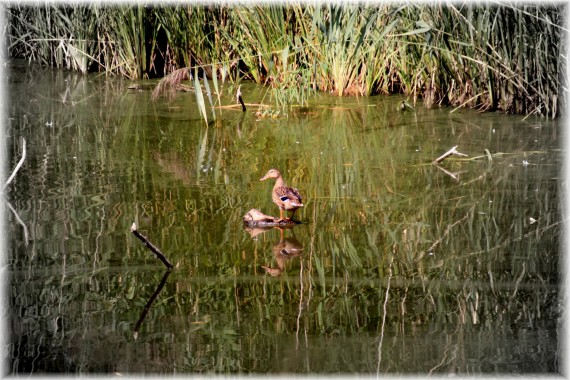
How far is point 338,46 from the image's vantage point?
333 inches

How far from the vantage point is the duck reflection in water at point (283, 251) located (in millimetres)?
4363

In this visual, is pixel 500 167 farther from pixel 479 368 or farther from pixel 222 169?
pixel 479 368

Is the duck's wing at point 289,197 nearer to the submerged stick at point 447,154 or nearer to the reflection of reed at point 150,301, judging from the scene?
the reflection of reed at point 150,301

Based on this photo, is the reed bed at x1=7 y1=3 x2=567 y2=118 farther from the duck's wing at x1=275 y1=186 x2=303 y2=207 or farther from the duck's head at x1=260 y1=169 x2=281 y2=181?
the duck's wing at x1=275 y1=186 x2=303 y2=207

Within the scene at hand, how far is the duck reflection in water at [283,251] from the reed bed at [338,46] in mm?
2057

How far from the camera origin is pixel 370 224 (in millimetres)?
5059

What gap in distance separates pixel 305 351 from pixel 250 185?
2516 millimetres

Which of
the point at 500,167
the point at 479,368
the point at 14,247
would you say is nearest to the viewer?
the point at 479,368

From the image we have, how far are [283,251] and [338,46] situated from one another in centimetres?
416

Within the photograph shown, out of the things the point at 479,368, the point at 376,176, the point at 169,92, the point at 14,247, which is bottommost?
the point at 479,368

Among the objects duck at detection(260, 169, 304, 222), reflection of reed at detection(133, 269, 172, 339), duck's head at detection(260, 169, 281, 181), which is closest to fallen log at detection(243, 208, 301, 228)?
duck at detection(260, 169, 304, 222)

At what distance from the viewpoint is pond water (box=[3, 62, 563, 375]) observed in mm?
3512

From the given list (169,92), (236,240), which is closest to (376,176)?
(236,240)

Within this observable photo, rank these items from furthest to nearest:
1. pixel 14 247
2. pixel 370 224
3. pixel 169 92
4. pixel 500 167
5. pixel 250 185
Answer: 1. pixel 169 92
2. pixel 500 167
3. pixel 250 185
4. pixel 370 224
5. pixel 14 247
